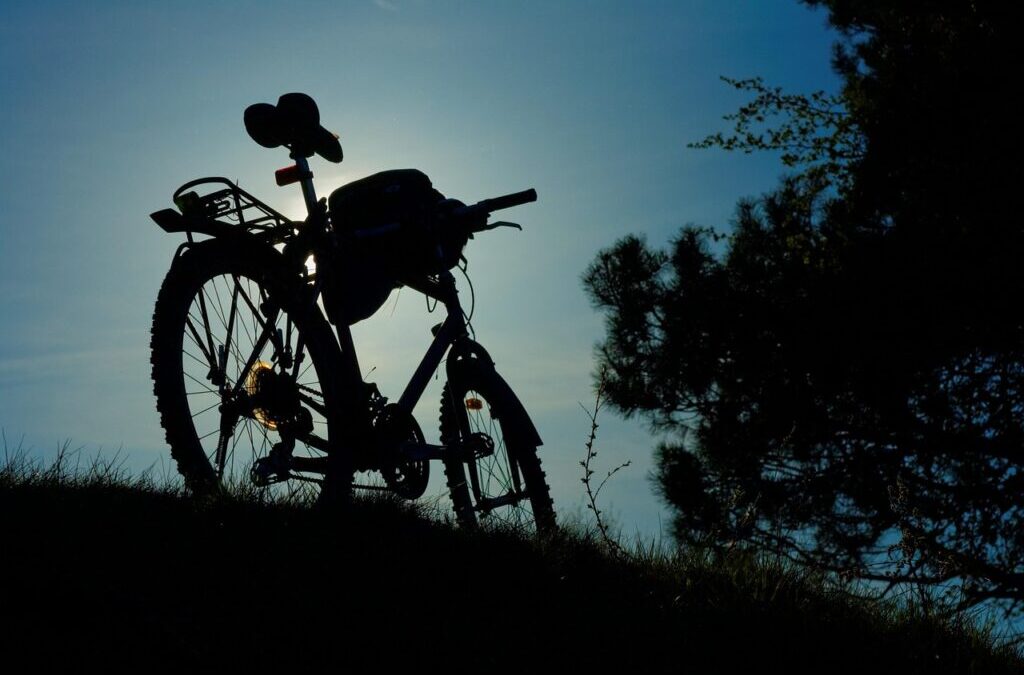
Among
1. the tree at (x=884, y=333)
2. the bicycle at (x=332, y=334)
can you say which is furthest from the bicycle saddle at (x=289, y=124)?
the tree at (x=884, y=333)

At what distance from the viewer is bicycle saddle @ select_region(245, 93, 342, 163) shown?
3.59 metres

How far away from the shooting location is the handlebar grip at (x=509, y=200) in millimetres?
3996

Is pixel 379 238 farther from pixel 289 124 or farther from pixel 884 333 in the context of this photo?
pixel 884 333

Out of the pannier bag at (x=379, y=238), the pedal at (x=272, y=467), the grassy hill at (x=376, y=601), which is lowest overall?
the grassy hill at (x=376, y=601)

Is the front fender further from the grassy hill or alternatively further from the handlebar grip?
the grassy hill

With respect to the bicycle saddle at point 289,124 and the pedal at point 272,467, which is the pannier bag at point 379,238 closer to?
the bicycle saddle at point 289,124

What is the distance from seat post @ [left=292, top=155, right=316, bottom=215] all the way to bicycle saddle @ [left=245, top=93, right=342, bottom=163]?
67 mm

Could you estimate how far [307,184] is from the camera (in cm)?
365

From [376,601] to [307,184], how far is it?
1.86m

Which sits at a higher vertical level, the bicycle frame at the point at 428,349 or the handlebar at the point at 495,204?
the handlebar at the point at 495,204

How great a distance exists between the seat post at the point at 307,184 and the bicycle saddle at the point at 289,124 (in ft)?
0.22

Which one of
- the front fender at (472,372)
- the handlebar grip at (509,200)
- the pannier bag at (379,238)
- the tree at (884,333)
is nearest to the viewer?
the pannier bag at (379,238)

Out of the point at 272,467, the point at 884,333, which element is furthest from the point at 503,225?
the point at 884,333

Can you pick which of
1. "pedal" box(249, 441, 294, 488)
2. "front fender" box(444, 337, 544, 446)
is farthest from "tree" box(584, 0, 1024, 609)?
"pedal" box(249, 441, 294, 488)
